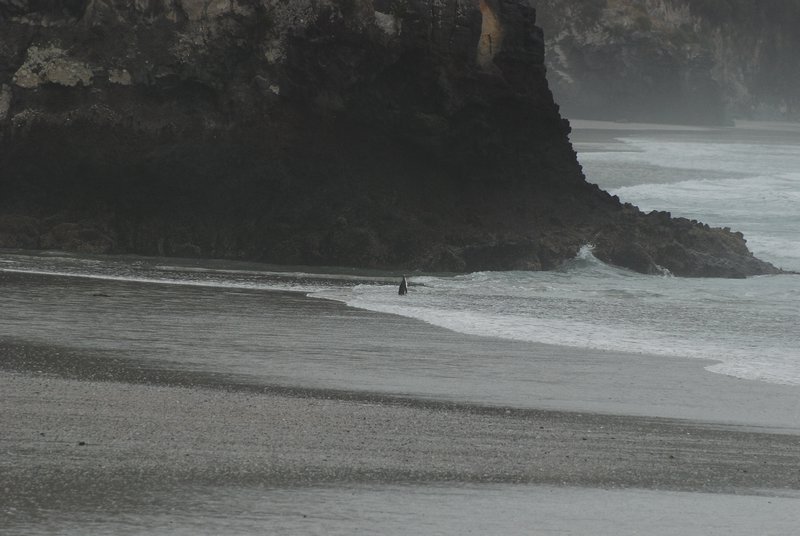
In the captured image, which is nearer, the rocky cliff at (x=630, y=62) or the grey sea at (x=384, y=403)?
Answer: the grey sea at (x=384, y=403)

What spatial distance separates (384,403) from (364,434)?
102 centimetres

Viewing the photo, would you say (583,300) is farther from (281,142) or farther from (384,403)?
(384,403)

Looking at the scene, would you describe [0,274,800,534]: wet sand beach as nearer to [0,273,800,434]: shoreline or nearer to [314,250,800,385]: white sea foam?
[0,273,800,434]: shoreline

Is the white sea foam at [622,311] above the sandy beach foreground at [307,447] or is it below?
above

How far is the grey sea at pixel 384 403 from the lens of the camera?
740cm

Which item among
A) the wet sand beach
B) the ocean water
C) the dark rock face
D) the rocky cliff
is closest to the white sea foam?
the ocean water

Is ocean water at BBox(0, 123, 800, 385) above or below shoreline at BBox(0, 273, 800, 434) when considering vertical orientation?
above

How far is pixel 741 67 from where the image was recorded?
120m

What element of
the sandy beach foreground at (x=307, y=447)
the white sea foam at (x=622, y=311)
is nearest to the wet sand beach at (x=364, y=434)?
the sandy beach foreground at (x=307, y=447)

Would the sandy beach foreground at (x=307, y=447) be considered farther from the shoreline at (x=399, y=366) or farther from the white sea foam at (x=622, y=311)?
the white sea foam at (x=622, y=311)

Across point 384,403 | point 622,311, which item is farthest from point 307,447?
point 622,311

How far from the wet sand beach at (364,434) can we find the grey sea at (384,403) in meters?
0.02

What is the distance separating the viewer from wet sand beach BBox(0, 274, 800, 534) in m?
7.45

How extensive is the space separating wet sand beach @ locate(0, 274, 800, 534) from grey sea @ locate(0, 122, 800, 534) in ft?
0.08
